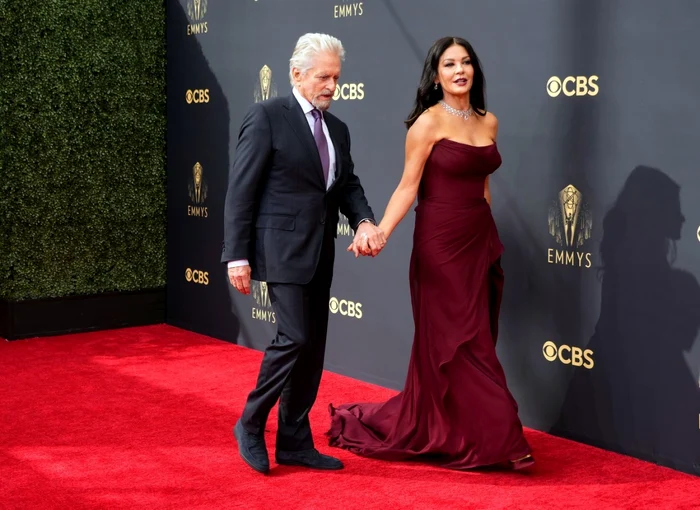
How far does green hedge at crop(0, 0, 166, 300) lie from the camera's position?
6391 millimetres

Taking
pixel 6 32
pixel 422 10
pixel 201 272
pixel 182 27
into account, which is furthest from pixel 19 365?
pixel 422 10

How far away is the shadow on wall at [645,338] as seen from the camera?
3.91 metres

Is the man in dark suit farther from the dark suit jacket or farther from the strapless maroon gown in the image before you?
the strapless maroon gown

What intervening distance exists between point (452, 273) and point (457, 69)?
0.82 metres

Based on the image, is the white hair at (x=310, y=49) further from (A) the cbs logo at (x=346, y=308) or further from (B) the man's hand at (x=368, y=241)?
(A) the cbs logo at (x=346, y=308)

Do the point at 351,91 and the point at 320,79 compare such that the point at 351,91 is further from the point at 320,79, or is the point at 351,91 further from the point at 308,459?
the point at 308,459

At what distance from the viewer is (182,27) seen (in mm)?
6902

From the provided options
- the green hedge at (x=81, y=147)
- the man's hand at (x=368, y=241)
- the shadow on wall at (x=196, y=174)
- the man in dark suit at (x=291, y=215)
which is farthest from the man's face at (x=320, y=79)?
the green hedge at (x=81, y=147)

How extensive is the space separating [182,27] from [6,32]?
1.20 metres

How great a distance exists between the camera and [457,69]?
396 cm

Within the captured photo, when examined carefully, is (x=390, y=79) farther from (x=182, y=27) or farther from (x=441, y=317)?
(x=182, y=27)

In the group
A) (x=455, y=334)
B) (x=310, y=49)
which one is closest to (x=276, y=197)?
(x=310, y=49)

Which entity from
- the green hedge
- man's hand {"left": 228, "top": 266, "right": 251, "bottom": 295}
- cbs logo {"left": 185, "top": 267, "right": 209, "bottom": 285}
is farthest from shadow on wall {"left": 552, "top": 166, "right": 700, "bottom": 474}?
the green hedge

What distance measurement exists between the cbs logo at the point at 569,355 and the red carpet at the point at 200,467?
353mm
